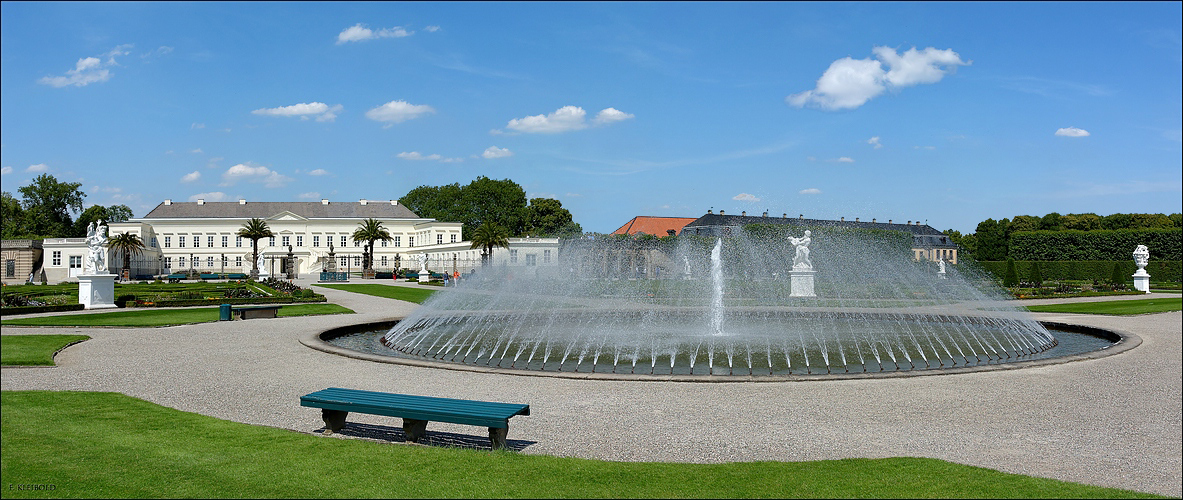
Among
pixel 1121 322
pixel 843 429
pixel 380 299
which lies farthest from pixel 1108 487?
pixel 380 299

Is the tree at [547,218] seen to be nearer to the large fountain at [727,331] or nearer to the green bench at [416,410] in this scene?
the large fountain at [727,331]

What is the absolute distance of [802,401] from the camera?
10.1 m

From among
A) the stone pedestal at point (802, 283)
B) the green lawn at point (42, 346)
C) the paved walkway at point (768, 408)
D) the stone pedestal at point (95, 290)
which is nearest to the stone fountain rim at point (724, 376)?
the paved walkway at point (768, 408)

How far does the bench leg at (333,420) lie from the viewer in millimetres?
8180

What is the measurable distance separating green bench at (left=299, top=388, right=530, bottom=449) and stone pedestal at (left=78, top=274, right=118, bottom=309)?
26.0 meters

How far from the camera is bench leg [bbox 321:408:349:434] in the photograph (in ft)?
26.8

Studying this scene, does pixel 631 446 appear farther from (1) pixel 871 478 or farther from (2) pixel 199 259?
(2) pixel 199 259

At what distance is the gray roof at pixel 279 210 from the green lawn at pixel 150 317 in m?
76.0

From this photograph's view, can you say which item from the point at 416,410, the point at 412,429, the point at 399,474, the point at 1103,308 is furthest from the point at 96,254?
the point at 1103,308

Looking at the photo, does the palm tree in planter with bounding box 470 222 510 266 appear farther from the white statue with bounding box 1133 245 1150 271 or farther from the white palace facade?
the white statue with bounding box 1133 245 1150 271

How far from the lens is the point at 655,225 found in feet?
343

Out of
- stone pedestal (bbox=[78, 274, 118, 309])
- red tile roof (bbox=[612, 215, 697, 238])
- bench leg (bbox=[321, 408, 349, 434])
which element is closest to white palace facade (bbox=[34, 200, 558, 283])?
red tile roof (bbox=[612, 215, 697, 238])

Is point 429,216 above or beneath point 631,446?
above

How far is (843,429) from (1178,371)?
5.56 meters
